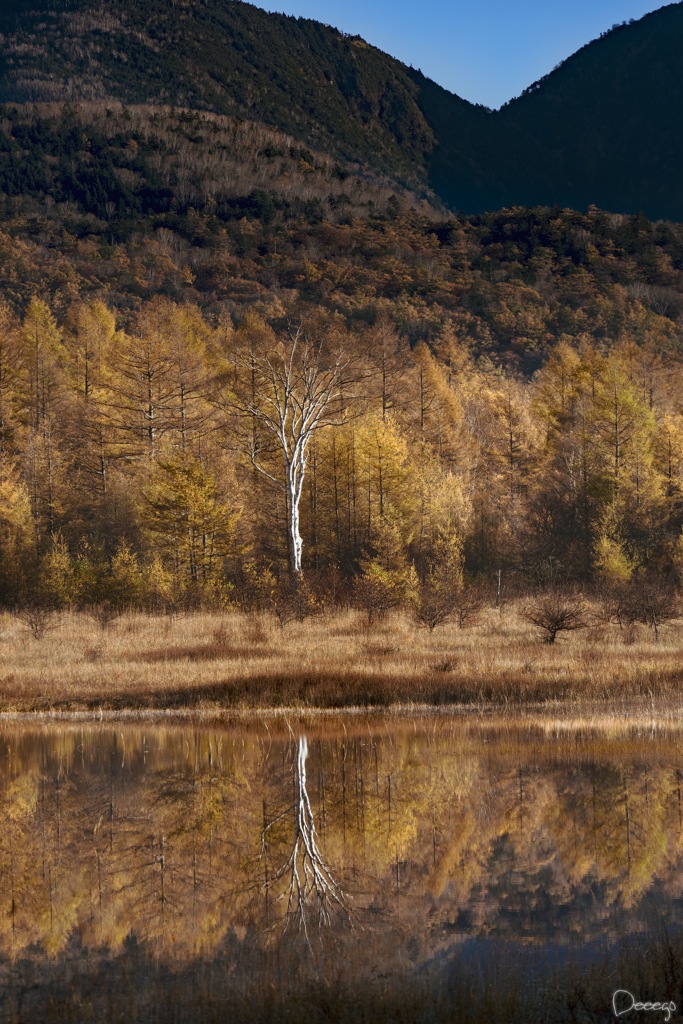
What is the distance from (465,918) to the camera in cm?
1047

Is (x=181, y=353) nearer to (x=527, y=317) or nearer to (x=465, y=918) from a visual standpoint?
(x=465, y=918)

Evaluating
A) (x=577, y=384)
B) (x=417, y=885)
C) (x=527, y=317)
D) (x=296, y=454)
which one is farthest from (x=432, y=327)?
(x=417, y=885)

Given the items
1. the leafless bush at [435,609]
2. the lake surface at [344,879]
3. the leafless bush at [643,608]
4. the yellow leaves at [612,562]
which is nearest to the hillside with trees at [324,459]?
the yellow leaves at [612,562]

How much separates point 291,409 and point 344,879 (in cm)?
4818

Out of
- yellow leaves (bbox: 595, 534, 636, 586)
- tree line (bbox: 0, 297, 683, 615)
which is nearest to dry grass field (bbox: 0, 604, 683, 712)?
tree line (bbox: 0, 297, 683, 615)

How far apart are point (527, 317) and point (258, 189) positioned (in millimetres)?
82883

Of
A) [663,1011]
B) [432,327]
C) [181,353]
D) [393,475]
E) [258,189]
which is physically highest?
[258,189]

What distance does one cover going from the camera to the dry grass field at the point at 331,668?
23938 mm

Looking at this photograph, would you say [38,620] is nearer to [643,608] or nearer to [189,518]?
[189,518]

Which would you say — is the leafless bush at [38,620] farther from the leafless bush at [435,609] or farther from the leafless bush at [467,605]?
the leafless bush at [467,605]

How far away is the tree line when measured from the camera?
49.2 m

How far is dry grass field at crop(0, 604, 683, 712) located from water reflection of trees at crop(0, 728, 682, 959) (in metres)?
4.49

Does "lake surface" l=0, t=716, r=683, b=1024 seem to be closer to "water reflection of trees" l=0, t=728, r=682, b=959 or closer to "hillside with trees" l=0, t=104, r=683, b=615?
"water reflection of trees" l=0, t=728, r=682, b=959

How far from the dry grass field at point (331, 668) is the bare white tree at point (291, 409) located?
11330 millimetres
